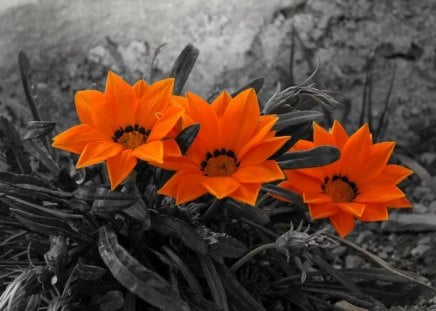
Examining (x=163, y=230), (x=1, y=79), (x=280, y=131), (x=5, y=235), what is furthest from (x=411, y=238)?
(x=1, y=79)

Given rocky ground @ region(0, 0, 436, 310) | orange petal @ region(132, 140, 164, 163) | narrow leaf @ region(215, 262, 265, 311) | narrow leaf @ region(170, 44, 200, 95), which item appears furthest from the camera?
rocky ground @ region(0, 0, 436, 310)

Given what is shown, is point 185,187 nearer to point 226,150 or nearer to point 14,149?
point 226,150

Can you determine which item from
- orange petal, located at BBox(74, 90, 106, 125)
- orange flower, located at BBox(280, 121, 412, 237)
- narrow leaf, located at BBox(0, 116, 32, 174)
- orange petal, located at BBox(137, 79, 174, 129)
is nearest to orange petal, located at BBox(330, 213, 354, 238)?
orange flower, located at BBox(280, 121, 412, 237)

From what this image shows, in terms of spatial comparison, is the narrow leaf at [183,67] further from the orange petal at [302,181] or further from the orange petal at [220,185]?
the orange petal at [220,185]

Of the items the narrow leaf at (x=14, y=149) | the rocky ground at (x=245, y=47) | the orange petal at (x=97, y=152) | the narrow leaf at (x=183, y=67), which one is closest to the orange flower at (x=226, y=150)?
the orange petal at (x=97, y=152)

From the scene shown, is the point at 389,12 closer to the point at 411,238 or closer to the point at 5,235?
the point at 411,238

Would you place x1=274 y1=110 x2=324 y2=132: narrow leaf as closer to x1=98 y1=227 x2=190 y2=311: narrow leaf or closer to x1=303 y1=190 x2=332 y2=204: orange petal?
x1=303 y1=190 x2=332 y2=204: orange petal
